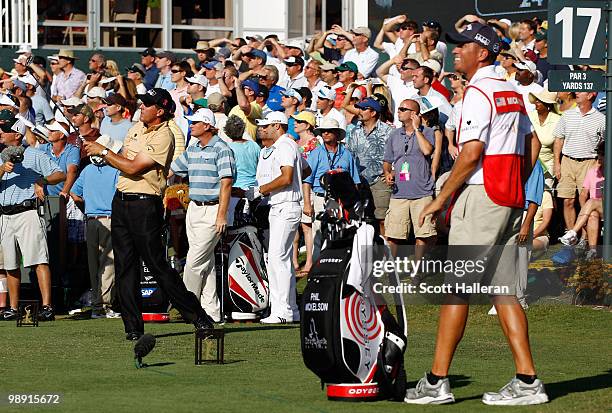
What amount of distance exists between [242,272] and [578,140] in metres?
4.62

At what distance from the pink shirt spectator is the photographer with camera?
613 cm

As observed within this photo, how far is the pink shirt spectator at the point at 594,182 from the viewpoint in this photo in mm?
16242

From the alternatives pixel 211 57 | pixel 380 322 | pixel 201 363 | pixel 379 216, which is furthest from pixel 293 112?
pixel 380 322

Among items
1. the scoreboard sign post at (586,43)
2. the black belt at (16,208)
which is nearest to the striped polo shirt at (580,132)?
the scoreboard sign post at (586,43)

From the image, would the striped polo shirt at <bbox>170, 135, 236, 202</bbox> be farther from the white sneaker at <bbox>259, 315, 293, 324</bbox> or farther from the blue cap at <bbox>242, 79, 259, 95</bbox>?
the blue cap at <bbox>242, 79, 259, 95</bbox>

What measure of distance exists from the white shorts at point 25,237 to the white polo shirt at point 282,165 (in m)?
2.64

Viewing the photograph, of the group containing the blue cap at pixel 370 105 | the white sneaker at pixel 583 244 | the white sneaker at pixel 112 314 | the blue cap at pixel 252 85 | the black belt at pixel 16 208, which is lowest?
the white sneaker at pixel 112 314

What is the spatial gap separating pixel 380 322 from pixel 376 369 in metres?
0.31

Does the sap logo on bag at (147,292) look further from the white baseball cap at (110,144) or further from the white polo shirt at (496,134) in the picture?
the white polo shirt at (496,134)

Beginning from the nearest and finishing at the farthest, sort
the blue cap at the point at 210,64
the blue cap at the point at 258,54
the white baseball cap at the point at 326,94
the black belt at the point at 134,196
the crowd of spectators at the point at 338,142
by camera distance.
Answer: the black belt at the point at 134,196 → the crowd of spectators at the point at 338,142 → the white baseball cap at the point at 326,94 → the blue cap at the point at 210,64 → the blue cap at the point at 258,54

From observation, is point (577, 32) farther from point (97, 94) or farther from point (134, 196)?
point (97, 94)

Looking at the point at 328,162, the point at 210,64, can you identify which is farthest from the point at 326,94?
the point at 210,64

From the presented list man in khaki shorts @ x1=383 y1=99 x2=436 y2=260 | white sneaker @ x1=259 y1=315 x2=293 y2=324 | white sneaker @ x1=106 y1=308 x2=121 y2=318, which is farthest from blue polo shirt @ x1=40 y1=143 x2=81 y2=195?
man in khaki shorts @ x1=383 y1=99 x2=436 y2=260

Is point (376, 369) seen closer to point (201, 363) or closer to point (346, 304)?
point (346, 304)
